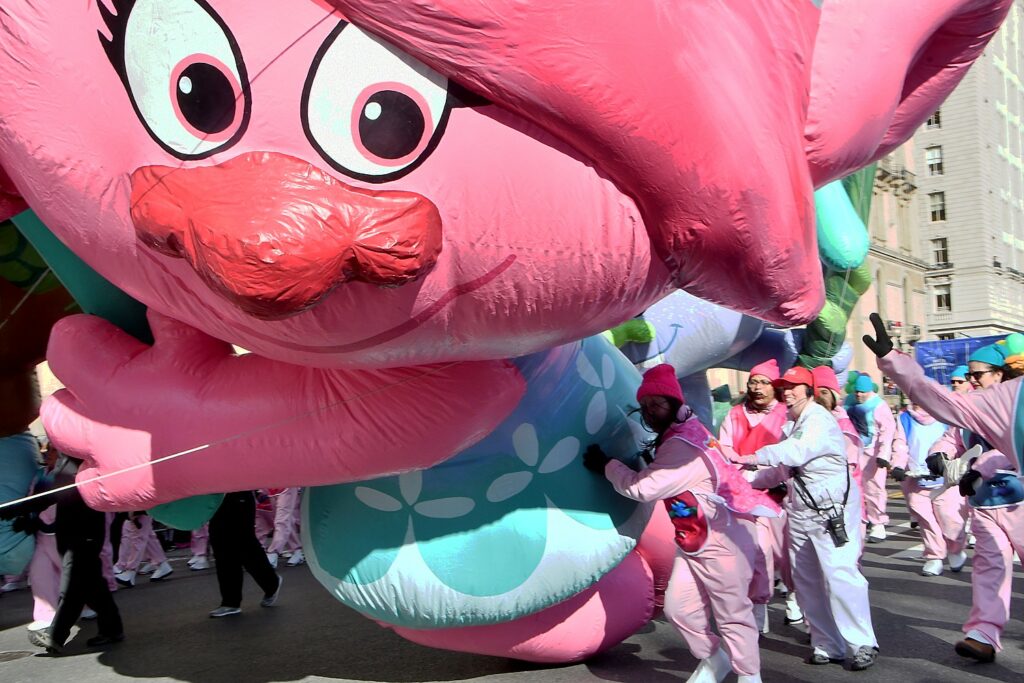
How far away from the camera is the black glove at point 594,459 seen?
13.2 feet

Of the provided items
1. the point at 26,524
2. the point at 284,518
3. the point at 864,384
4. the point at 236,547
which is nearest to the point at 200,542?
the point at 284,518

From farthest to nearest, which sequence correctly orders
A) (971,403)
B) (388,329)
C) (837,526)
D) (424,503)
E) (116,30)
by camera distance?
(837,526), (971,403), (424,503), (388,329), (116,30)

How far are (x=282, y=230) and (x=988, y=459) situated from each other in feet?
14.0

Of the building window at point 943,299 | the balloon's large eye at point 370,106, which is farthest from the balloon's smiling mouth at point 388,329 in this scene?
the building window at point 943,299

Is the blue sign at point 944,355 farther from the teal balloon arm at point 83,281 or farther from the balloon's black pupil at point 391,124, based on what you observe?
the balloon's black pupil at point 391,124

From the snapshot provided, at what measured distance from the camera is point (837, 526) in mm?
4832

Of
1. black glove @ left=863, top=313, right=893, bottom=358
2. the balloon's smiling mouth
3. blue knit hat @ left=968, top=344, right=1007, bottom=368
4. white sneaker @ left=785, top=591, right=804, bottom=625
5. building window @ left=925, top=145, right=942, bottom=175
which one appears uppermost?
building window @ left=925, top=145, right=942, bottom=175

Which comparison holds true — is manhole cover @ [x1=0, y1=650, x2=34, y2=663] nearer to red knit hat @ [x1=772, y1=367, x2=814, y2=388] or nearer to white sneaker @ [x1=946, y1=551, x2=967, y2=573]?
red knit hat @ [x1=772, y1=367, x2=814, y2=388]

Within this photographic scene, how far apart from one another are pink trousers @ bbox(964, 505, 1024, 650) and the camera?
29.0 inches

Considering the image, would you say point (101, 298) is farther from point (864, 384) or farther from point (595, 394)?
point (864, 384)

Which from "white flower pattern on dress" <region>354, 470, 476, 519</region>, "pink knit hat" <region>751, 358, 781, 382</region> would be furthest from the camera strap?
"white flower pattern on dress" <region>354, 470, 476, 519</region>

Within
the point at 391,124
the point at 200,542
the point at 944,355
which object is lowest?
the point at 200,542

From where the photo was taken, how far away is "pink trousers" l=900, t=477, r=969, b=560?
7.50 m

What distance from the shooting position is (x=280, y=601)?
7602mm
